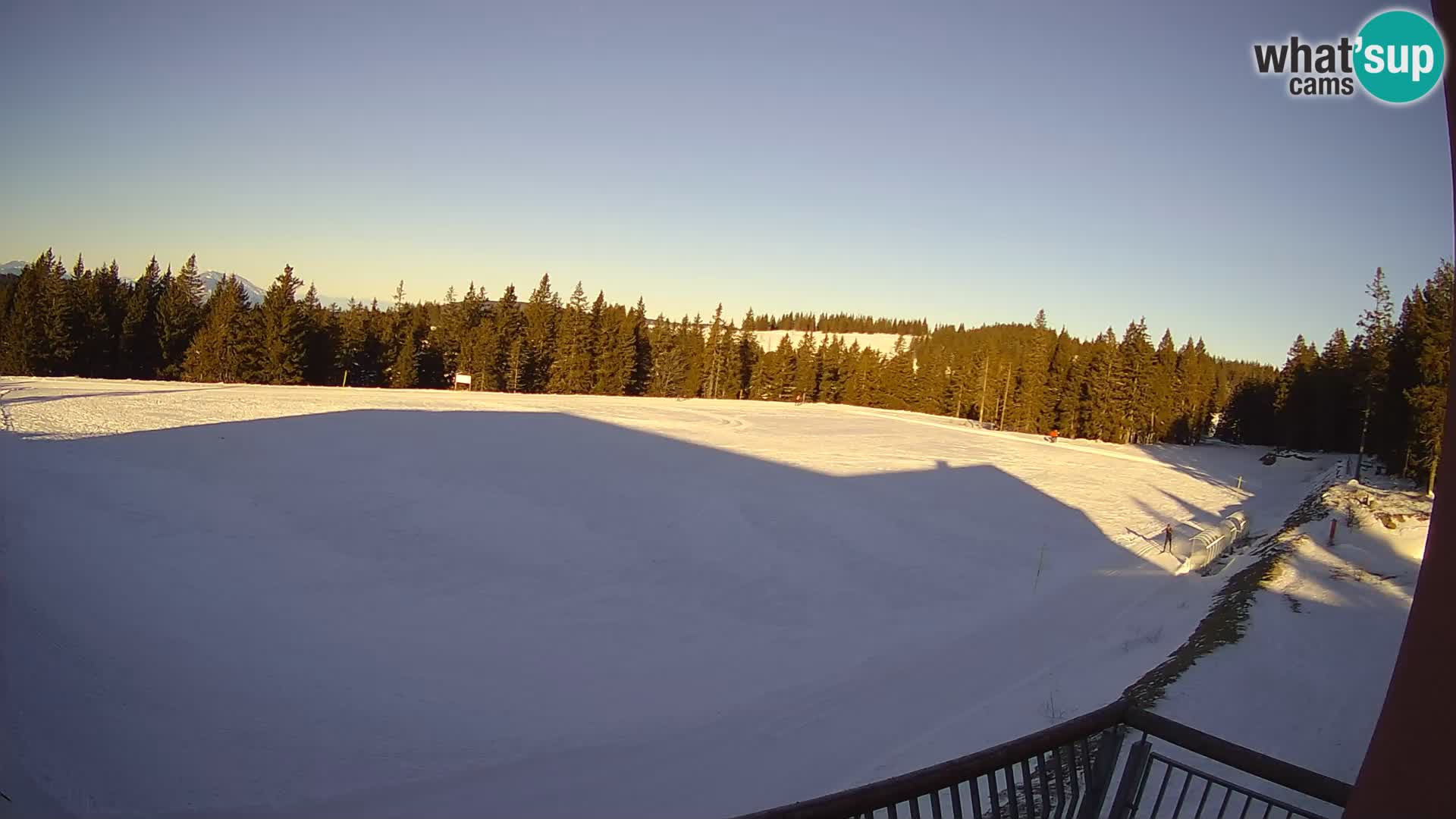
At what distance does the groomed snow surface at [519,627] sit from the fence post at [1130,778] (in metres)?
4.32

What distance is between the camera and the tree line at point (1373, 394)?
24594mm

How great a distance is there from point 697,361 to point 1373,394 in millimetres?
45031

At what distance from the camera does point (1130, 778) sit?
305cm

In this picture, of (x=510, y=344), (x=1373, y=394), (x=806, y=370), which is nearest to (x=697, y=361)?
(x=806, y=370)

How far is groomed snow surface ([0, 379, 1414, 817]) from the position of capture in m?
6.77

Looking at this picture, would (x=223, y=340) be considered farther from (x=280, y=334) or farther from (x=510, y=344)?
(x=510, y=344)

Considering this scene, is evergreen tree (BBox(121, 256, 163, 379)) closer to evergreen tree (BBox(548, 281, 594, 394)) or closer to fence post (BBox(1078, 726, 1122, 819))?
evergreen tree (BBox(548, 281, 594, 394))

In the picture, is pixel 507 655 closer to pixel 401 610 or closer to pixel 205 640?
pixel 401 610

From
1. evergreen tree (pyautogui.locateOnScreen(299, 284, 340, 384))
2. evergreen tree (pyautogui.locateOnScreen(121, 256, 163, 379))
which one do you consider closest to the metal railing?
evergreen tree (pyautogui.locateOnScreen(121, 256, 163, 379))

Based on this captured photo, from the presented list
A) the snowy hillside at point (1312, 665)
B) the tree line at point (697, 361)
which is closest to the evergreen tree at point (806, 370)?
the tree line at point (697, 361)

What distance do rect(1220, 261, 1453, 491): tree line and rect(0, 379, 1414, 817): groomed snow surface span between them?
6008 millimetres

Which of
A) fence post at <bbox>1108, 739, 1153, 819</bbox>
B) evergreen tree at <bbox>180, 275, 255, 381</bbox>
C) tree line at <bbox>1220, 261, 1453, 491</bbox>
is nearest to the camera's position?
fence post at <bbox>1108, 739, 1153, 819</bbox>

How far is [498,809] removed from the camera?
6473 millimetres

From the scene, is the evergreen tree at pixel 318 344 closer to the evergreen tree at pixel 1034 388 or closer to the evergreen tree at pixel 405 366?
the evergreen tree at pixel 405 366
